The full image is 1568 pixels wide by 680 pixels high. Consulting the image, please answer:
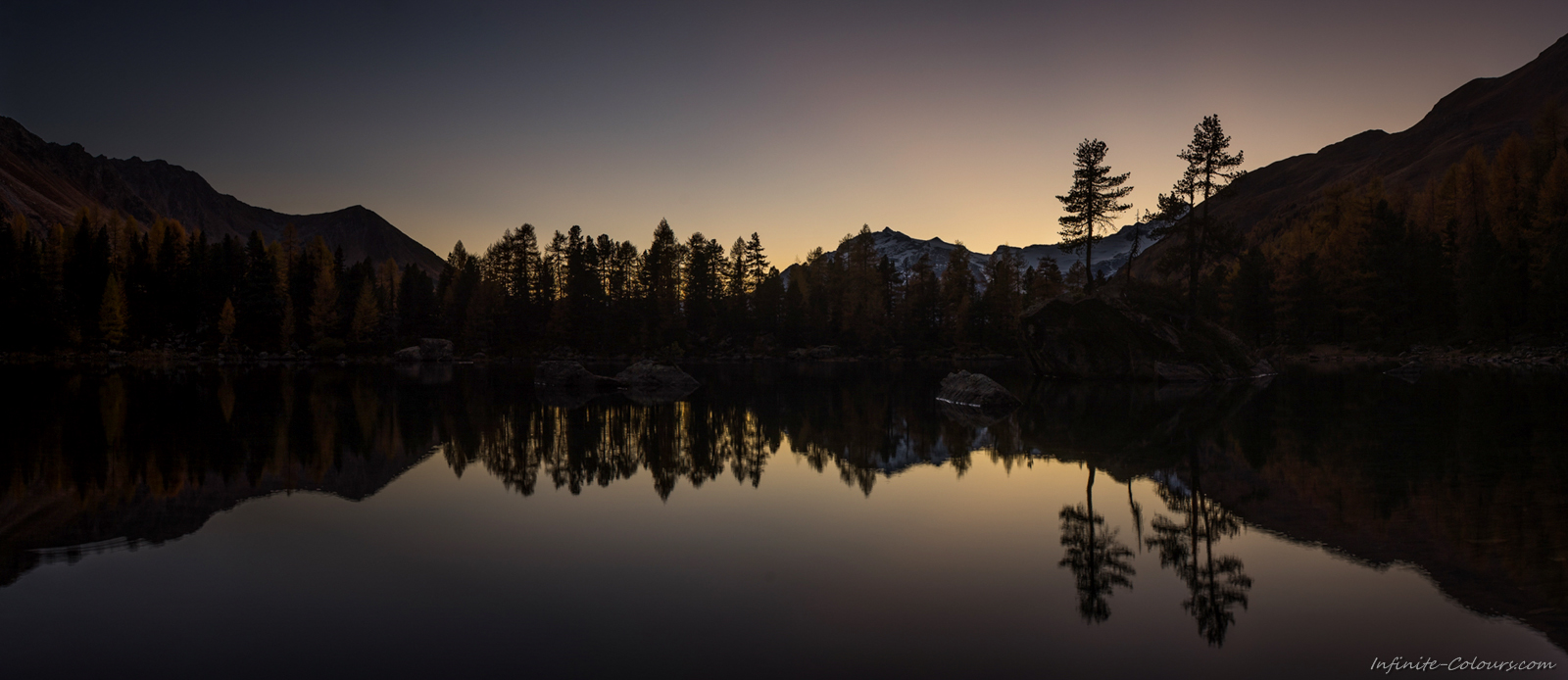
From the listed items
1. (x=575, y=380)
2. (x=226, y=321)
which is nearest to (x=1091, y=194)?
(x=575, y=380)

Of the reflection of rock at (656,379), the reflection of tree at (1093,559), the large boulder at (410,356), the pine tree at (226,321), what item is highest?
the pine tree at (226,321)

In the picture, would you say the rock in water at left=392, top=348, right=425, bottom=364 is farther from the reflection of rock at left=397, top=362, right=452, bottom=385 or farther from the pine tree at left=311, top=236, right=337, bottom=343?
the pine tree at left=311, top=236, right=337, bottom=343

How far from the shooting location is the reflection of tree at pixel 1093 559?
21.4 ft

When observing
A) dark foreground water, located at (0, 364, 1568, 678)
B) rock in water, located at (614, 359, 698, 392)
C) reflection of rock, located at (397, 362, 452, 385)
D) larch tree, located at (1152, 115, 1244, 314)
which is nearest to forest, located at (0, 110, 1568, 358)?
larch tree, located at (1152, 115, 1244, 314)

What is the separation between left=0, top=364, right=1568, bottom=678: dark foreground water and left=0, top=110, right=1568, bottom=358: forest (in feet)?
116

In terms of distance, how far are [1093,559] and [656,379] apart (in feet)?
99.9

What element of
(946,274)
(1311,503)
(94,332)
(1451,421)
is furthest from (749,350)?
(1311,503)

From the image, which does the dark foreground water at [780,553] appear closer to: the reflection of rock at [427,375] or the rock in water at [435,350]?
the reflection of rock at [427,375]

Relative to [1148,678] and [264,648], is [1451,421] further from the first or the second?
[264,648]

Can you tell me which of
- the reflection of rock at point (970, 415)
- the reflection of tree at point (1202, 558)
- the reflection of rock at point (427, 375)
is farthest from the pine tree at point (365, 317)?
the reflection of tree at point (1202, 558)

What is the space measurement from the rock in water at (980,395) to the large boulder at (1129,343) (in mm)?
14336

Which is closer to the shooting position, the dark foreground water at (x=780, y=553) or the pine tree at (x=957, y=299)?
the dark foreground water at (x=780, y=553)

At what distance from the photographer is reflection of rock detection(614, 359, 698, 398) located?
36156mm

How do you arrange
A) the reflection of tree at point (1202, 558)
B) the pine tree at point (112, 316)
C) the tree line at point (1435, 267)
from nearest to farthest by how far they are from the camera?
the reflection of tree at point (1202, 558) < the tree line at point (1435, 267) < the pine tree at point (112, 316)
